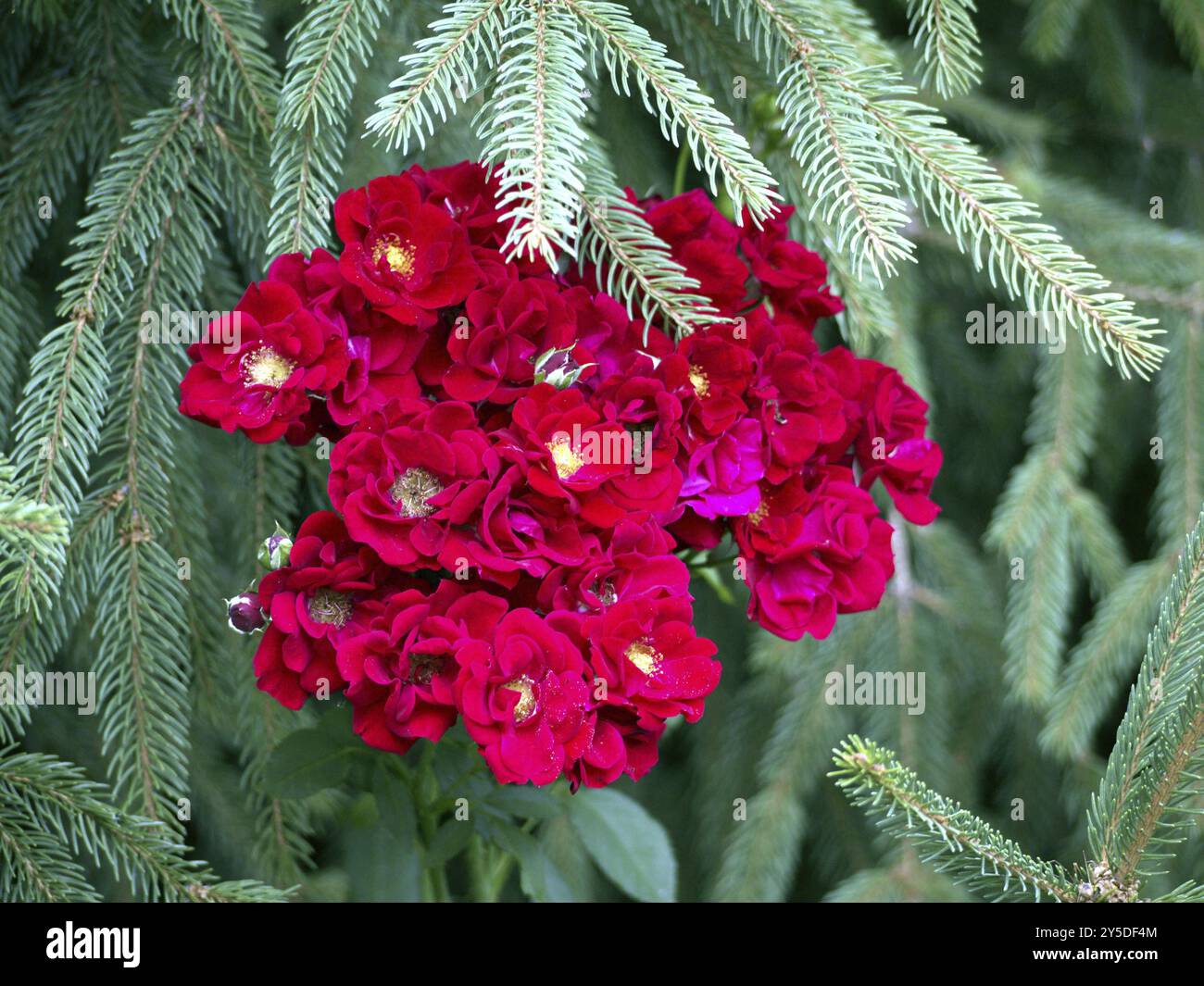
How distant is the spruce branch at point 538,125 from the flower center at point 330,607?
0.21m

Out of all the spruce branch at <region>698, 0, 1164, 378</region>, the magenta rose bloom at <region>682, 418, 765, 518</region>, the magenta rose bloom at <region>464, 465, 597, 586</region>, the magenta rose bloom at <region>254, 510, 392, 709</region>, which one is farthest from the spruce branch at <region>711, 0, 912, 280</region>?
the magenta rose bloom at <region>254, 510, 392, 709</region>

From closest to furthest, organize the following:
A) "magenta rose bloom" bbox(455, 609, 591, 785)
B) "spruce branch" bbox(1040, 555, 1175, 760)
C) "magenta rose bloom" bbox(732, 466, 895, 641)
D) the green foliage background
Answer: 1. "magenta rose bloom" bbox(455, 609, 591, 785)
2. "magenta rose bloom" bbox(732, 466, 895, 641)
3. the green foliage background
4. "spruce branch" bbox(1040, 555, 1175, 760)

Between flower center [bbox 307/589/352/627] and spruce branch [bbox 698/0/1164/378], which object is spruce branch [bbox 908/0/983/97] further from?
flower center [bbox 307/589/352/627]

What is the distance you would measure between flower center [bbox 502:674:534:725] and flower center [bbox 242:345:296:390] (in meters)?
0.21

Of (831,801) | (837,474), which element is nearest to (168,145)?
(837,474)

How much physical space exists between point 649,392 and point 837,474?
0.14m

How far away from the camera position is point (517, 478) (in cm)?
61

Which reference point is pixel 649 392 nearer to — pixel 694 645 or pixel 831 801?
pixel 694 645

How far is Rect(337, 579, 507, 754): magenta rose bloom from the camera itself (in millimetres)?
583

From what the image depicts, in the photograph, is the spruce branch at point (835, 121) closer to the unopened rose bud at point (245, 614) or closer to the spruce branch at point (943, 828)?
the spruce branch at point (943, 828)

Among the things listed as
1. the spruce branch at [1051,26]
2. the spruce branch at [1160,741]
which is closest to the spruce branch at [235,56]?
the spruce branch at [1160,741]

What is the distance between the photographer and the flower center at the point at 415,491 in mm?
612

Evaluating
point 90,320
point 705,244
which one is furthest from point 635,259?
point 90,320

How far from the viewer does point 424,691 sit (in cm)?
59
